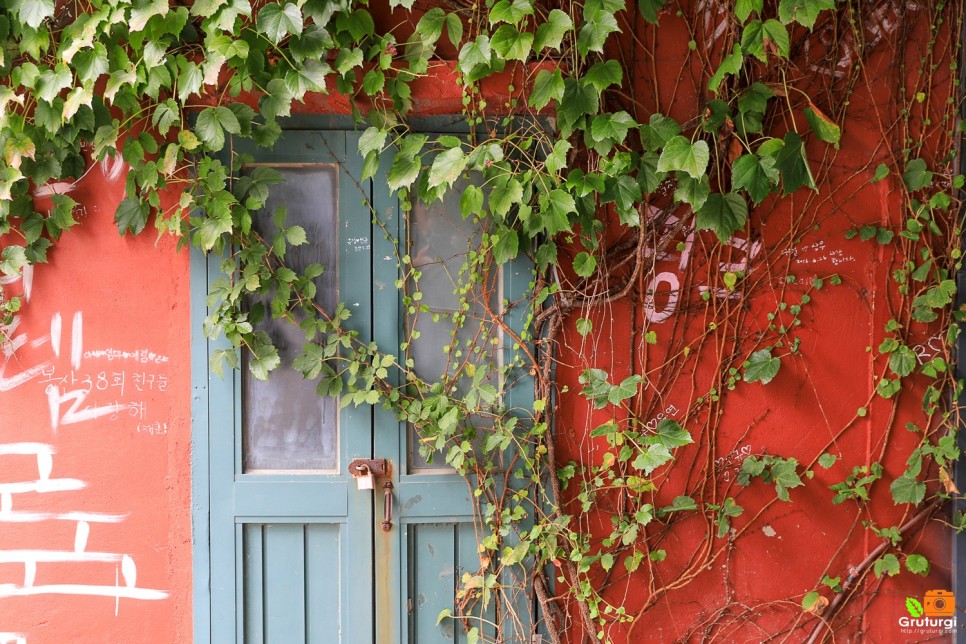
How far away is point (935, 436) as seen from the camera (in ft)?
8.23

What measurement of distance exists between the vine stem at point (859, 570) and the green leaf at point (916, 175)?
3.67ft

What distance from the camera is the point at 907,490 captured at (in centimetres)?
242

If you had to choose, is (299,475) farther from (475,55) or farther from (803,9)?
(803,9)

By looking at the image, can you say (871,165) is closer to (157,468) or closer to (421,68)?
(421,68)

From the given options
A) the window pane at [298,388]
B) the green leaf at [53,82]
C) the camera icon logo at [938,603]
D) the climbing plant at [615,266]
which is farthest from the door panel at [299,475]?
the camera icon logo at [938,603]

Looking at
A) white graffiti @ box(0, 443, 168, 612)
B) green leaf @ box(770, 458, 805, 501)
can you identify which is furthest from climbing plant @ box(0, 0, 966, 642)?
white graffiti @ box(0, 443, 168, 612)

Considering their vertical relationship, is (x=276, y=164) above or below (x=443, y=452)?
above

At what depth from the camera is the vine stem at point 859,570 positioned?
2.48 metres

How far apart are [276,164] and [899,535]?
258 cm

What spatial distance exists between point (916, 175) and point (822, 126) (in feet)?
1.56

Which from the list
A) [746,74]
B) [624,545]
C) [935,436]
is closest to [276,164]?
[746,74]

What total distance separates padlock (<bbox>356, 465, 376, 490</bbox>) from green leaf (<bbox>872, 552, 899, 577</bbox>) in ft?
5.90

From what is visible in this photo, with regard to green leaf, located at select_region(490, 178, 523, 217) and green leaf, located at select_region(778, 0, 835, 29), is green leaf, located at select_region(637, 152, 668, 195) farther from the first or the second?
green leaf, located at select_region(778, 0, 835, 29)

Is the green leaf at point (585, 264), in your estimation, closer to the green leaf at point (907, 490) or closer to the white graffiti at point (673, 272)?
the white graffiti at point (673, 272)
